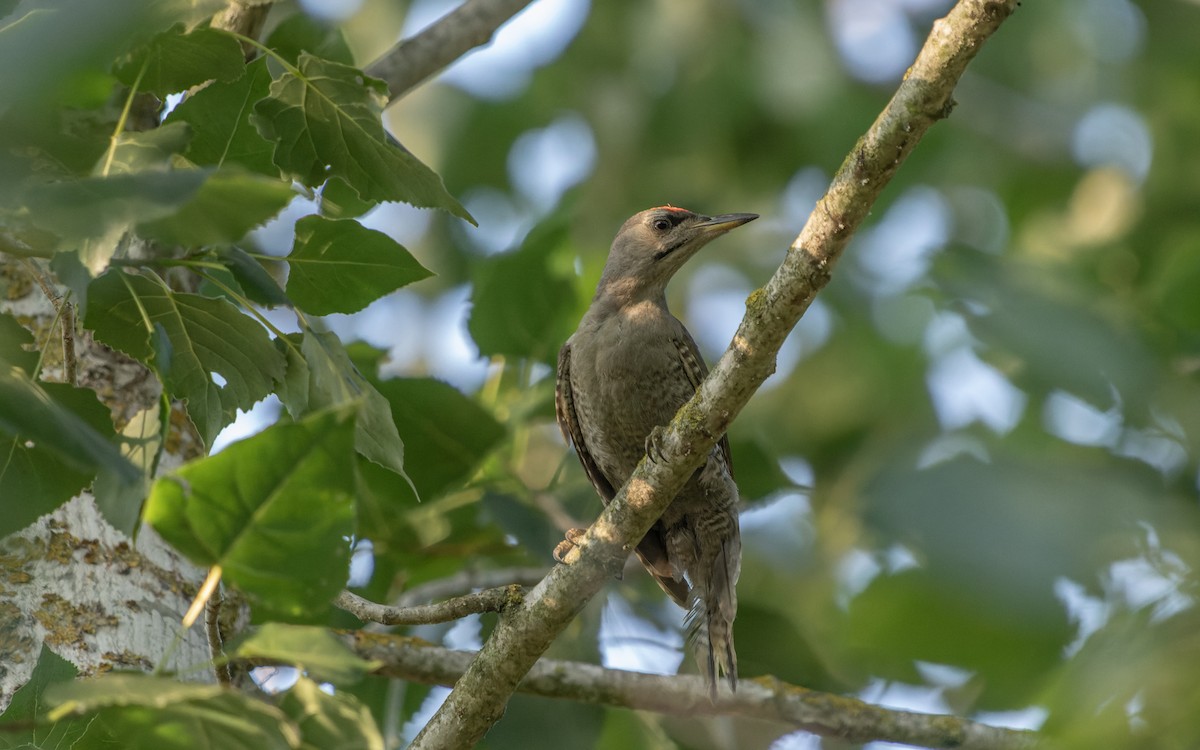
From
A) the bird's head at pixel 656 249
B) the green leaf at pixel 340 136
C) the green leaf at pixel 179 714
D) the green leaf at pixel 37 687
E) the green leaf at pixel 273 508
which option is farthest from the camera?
the bird's head at pixel 656 249

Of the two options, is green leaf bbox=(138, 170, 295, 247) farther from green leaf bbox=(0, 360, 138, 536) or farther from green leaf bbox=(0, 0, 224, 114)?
green leaf bbox=(0, 360, 138, 536)

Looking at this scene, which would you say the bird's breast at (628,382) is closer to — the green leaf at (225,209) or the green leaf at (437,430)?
the green leaf at (437,430)

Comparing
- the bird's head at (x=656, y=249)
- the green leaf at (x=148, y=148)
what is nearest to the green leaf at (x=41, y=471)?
the green leaf at (x=148, y=148)

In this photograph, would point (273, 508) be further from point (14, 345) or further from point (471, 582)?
point (471, 582)

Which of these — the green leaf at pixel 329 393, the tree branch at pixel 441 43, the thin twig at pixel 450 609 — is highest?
the tree branch at pixel 441 43

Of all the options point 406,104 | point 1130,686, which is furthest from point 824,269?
point 406,104

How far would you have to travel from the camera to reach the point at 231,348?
272cm

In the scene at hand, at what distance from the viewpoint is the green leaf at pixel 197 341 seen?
2.64m

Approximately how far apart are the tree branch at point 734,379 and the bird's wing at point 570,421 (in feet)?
7.64

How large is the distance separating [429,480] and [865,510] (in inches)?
117

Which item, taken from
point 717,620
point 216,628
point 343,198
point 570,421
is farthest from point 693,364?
point 216,628

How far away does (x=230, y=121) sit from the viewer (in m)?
3.07

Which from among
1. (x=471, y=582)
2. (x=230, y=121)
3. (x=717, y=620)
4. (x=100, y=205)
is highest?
(x=230, y=121)

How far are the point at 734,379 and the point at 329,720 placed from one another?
4.76 feet
